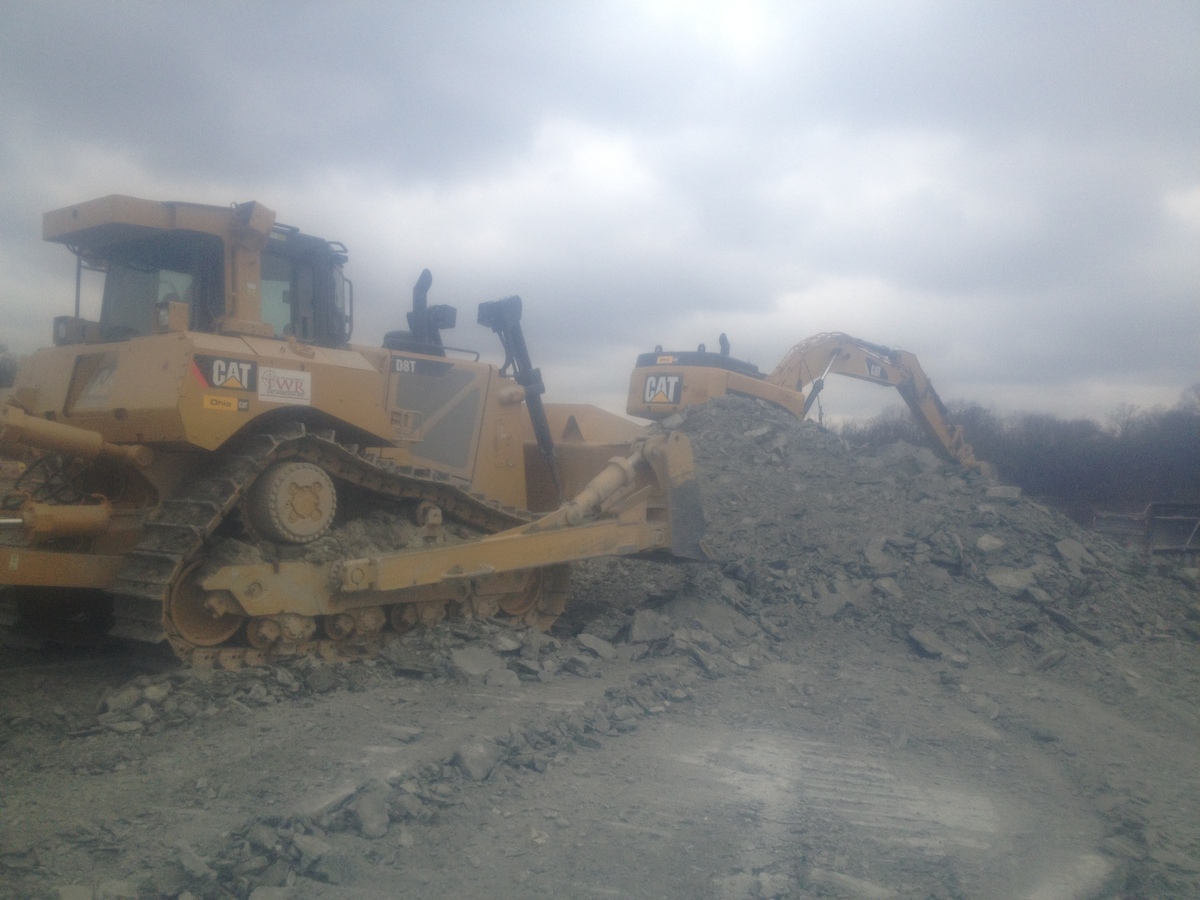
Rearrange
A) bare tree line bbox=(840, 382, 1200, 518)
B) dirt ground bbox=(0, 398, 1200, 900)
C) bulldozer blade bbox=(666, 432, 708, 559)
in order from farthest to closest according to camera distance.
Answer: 1. bare tree line bbox=(840, 382, 1200, 518)
2. bulldozer blade bbox=(666, 432, 708, 559)
3. dirt ground bbox=(0, 398, 1200, 900)

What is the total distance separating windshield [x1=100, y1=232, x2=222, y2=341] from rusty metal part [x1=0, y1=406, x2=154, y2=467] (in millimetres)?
914

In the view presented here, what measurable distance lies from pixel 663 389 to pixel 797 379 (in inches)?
102

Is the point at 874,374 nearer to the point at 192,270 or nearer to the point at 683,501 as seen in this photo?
the point at 683,501

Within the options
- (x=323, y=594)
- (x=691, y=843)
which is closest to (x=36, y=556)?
(x=323, y=594)

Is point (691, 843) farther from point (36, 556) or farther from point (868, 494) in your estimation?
point (868, 494)

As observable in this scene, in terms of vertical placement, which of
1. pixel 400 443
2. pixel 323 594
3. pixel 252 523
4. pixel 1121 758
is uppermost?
pixel 400 443

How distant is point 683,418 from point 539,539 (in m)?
6.25

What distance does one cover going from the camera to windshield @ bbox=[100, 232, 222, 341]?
645 centimetres

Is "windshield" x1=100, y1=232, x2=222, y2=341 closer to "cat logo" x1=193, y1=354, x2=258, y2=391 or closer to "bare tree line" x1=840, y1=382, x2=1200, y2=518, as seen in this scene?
"cat logo" x1=193, y1=354, x2=258, y2=391

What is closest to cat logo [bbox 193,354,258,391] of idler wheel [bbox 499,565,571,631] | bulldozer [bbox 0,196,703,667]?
bulldozer [bbox 0,196,703,667]

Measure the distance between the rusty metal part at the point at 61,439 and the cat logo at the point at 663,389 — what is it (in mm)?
8975

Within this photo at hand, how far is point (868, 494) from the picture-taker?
11.3m

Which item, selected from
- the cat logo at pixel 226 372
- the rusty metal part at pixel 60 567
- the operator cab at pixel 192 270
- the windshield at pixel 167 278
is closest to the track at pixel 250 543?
the rusty metal part at pixel 60 567

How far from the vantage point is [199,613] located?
19.8ft
